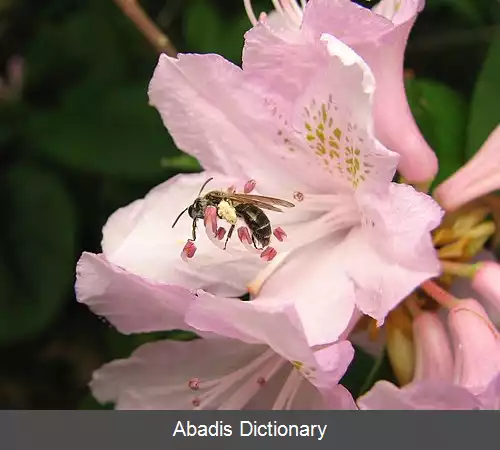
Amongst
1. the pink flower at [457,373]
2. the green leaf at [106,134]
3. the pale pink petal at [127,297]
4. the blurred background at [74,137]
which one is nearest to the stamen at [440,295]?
the pink flower at [457,373]

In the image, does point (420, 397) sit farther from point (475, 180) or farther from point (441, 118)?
point (441, 118)

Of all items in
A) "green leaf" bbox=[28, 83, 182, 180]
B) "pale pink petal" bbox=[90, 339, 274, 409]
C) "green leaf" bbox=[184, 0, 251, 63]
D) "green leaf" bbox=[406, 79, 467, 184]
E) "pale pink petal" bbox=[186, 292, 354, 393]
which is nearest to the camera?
"pale pink petal" bbox=[186, 292, 354, 393]

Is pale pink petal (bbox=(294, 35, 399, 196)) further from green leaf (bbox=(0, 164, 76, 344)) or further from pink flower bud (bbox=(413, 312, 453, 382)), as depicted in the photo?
green leaf (bbox=(0, 164, 76, 344))

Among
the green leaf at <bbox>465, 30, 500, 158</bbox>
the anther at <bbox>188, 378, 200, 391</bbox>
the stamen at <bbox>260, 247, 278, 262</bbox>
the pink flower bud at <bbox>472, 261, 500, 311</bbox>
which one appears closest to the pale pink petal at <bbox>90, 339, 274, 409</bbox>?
the anther at <bbox>188, 378, 200, 391</bbox>

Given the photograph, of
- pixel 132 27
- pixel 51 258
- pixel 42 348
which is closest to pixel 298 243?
pixel 51 258

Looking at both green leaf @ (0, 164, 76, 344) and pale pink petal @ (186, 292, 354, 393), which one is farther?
green leaf @ (0, 164, 76, 344)

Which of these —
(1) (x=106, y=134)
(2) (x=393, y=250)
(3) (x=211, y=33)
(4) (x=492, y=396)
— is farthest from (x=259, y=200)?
(1) (x=106, y=134)

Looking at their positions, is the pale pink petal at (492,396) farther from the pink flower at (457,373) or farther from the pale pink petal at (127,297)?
the pale pink petal at (127,297)
